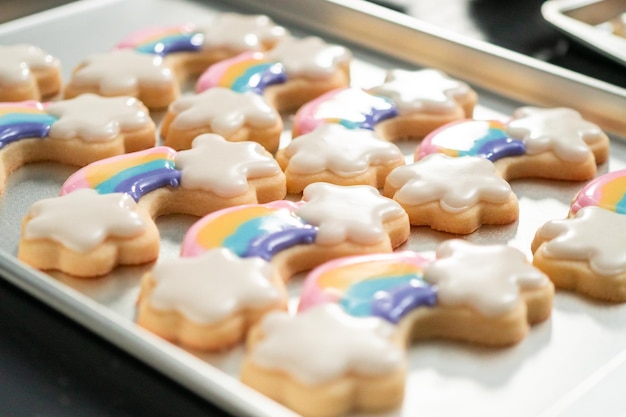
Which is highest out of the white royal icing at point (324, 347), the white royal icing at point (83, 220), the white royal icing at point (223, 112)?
the white royal icing at point (324, 347)

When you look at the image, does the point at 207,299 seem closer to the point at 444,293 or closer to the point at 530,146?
the point at 444,293

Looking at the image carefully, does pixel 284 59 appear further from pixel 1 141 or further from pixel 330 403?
pixel 330 403

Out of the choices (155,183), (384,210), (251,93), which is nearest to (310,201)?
(384,210)

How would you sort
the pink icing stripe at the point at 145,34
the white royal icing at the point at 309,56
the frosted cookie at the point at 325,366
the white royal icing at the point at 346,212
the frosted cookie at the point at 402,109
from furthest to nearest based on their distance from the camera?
1. the pink icing stripe at the point at 145,34
2. the white royal icing at the point at 309,56
3. the frosted cookie at the point at 402,109
4. the white royal icing at the point at 346,212
5. the frosted cookie at the point at 325,366

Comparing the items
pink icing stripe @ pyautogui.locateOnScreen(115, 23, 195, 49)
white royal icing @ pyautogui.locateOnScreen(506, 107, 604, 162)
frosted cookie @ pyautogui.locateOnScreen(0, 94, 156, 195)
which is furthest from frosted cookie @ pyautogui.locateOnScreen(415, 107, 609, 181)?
pink icing stripe @ pyautogui.locateOnScreen(115, 23, 195, 49)

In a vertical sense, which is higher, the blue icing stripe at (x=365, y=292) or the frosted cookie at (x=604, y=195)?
the blue icing stripe at (x=365, y=292)

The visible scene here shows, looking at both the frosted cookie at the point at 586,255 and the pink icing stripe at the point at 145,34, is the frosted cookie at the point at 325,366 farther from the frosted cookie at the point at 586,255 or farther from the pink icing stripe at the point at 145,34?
the pink icing stripe at the point at 145,34

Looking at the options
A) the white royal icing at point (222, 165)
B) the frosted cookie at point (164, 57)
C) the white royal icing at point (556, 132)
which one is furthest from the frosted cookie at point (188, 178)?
the white royal icing at point (556, 132)

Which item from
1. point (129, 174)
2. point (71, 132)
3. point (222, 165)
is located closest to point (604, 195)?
point (222, 165)
